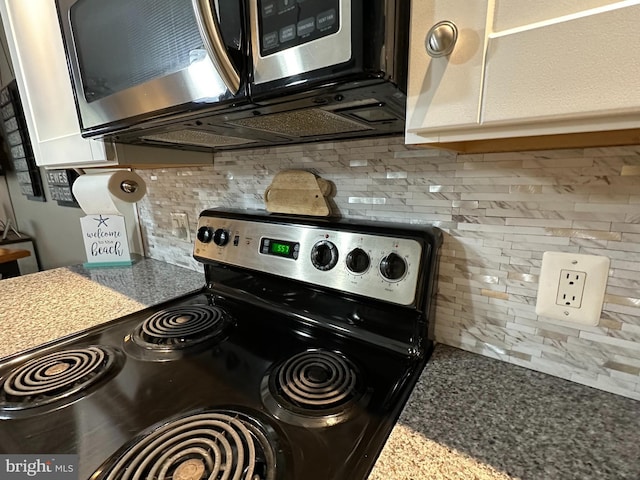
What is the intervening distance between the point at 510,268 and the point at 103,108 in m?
0.94

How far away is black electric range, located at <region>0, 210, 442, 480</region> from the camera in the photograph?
→ 17.7 inches

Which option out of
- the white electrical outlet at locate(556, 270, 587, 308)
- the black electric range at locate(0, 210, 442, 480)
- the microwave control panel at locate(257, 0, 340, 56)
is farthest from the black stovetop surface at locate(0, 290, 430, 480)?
the microwave control panel at locate(257, 0, 340, 56)

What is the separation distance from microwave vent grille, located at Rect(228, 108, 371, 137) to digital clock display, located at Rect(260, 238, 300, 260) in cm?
28

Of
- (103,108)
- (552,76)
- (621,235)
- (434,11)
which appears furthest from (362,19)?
(103,108)

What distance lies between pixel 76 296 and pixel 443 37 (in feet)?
4.09

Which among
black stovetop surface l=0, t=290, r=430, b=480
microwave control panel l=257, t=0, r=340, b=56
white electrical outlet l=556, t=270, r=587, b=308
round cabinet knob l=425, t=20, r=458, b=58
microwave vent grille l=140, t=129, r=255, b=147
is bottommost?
black stovetop surface l=0, t=290, r=430, b=480

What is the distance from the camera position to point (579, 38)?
29 cm

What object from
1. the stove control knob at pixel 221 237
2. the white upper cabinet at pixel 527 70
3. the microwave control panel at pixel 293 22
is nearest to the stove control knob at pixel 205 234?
the stove control knob at pixel 221 237

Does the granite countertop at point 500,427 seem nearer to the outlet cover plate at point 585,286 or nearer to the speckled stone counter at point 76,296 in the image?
the speckled stone counter at point 76,296

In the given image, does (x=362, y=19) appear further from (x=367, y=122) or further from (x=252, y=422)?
(x=252, y=422)

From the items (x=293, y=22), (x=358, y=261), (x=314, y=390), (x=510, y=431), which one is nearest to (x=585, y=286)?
(x=510, y=431)

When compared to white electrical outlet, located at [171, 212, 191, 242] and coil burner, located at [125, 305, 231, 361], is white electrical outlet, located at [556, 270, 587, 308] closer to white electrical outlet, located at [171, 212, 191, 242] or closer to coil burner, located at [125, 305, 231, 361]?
coil burner, located at [125, 305, 231, 361]

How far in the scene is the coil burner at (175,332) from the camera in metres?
0.71

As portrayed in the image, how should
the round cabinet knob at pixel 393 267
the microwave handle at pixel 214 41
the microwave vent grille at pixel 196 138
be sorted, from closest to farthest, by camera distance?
the microwave handle at pixel 214 41 < the round cabinet knob at pixel 393 267 < the microwave vent grille at pixel 196 138
